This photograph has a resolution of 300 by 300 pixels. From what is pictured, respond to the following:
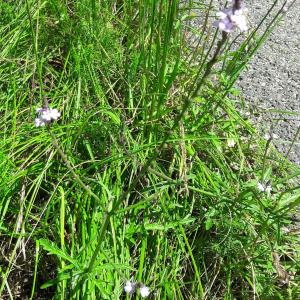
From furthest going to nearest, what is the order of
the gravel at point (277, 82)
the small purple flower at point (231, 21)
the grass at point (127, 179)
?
the gravel at point (277, 82), the grass at point (127, 179), the small purple flower at point (231, 21)

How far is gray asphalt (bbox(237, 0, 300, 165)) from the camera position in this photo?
177 centimetres

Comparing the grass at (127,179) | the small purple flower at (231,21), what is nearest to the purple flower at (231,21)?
the small purple flower at (231,21)

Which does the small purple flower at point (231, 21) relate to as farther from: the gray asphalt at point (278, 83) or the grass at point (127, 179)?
the gray asphalt at point (278, 83)

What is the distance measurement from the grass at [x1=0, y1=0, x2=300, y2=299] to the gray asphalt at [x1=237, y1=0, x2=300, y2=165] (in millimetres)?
144

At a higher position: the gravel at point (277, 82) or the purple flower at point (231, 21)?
the purple flower at point (231, 21)

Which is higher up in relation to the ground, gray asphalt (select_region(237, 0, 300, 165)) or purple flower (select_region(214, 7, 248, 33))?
purple flower (select_region(214, 7, 248, 33))

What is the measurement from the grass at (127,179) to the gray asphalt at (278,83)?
14 centimetres

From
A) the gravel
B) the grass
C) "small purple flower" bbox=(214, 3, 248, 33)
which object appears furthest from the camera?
the gravel

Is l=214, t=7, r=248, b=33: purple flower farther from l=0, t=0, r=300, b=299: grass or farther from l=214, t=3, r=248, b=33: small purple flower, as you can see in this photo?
l=0, t=0, r=300, b=299: grass

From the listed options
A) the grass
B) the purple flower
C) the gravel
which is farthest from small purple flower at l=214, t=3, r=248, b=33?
the gravel

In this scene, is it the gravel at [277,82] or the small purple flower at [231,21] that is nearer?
the small purple flower at [231,21]

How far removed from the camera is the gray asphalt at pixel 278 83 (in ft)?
5.82

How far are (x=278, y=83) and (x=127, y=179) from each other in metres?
0.86

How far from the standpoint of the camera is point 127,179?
1.45 m
